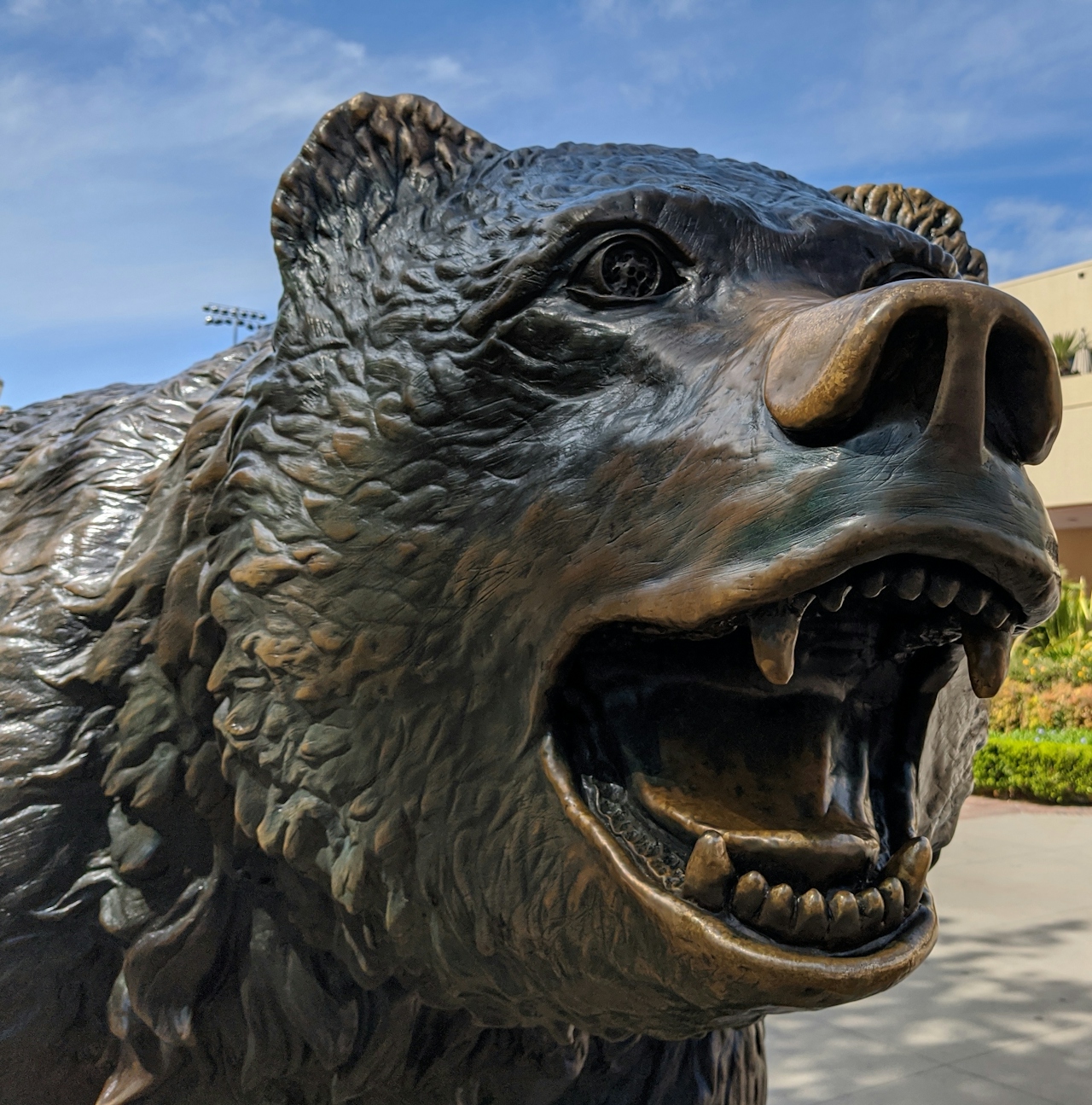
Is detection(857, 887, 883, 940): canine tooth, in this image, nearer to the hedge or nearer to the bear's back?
the bear's back

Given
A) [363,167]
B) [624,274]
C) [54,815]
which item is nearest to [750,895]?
[624,274]

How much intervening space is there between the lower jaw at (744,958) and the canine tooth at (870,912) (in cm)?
1

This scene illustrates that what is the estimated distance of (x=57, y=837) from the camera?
6.37ft

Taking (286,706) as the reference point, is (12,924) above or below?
below

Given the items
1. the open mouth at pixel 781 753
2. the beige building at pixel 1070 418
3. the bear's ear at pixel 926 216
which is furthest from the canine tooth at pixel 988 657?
the beige building at pixel 1070 418

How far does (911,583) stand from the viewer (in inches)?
51.9

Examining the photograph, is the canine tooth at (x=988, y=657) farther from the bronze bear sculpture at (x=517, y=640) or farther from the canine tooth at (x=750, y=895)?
the canine tooth at (x=750, y=895)

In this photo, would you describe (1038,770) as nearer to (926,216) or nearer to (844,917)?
(926,216)

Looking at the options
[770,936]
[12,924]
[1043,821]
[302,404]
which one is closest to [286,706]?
[302,404]

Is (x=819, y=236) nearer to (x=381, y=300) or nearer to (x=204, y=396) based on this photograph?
(x=381, y=300)

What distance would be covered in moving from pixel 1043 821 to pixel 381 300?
37.3 ft

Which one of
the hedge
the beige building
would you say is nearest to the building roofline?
the beige building

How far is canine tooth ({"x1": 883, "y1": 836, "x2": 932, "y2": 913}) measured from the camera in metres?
1.49

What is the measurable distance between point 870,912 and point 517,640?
0.56 m
